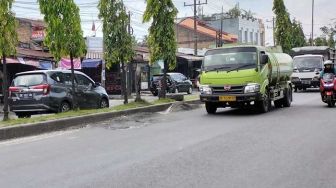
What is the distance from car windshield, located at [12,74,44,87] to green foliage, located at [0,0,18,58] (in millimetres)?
2079

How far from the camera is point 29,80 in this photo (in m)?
15.5

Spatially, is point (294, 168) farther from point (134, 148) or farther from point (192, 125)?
point (192, 125)

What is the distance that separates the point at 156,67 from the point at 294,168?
3368 centimetres

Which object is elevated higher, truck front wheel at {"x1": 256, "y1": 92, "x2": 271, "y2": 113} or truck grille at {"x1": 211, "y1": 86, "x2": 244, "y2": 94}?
truck grille at {"x1": 211, "y1": 86, "x2": 244, "y2": 94}

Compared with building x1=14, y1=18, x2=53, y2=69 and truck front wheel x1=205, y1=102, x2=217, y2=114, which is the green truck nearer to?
truck front wheel x1=205, y1=102, x2=217, y2=114

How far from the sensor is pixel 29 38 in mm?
34719

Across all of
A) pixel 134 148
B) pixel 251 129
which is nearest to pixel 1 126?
pixel 134 148

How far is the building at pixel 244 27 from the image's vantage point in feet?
231

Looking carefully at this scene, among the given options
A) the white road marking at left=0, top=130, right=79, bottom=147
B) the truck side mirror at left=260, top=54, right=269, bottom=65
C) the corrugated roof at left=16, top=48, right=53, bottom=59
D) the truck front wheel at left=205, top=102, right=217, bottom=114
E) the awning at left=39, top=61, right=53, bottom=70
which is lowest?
the white road marking at left=0, top=130, right=79, bottom=147

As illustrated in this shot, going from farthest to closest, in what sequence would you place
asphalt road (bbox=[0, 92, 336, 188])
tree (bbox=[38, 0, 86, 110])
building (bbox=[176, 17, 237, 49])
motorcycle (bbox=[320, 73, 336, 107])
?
building (bbox=[176, 17, 237, 49]) < motorcycle (bbox=[320, 73, 336, 107]) < tree (bbox=[38, 0, 86, 110]) < asphalt road (bbox=[0, 92, 336, 188])

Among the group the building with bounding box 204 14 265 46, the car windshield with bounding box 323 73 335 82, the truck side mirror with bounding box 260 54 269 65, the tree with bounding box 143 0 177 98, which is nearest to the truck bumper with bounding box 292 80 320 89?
the car windshield with bounding box 323 73 335 82

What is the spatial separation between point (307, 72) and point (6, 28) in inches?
801

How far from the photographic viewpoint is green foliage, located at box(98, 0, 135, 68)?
17.9 meters

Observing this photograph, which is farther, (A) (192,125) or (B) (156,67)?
(B) (156,67)
